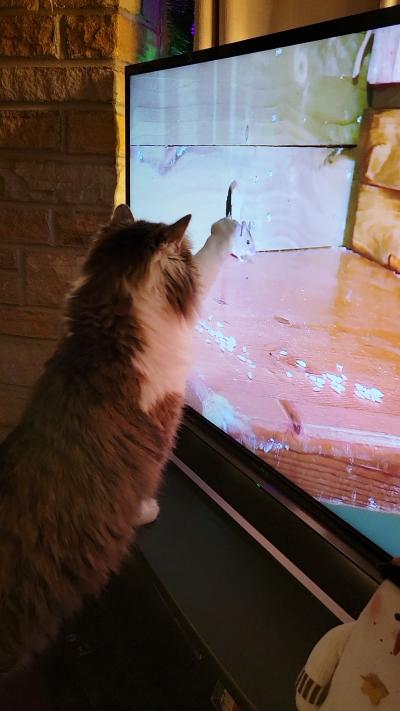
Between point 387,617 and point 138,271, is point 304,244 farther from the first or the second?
point 387,617

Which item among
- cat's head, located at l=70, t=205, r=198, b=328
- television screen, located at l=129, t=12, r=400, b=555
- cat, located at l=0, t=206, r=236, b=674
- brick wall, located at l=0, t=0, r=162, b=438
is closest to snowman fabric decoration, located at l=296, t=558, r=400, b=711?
television screen, located at l=129, t=12, r=400, b=555

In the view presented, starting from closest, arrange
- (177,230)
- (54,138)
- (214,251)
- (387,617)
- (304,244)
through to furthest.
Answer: (387,617)
(304,244)
(177,230)
(214,251)
(54,138)

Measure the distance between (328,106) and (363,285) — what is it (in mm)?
295

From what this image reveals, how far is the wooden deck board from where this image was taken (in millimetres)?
818

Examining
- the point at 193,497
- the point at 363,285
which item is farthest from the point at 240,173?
the point at 193,497

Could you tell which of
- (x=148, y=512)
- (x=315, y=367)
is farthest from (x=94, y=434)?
(x=315, y=367)

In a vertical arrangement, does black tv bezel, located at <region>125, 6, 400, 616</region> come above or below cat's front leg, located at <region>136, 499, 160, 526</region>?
above

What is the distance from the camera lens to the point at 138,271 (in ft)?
3.39

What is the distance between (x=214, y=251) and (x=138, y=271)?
0.64ft

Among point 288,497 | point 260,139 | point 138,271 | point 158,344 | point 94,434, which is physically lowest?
point 288,497

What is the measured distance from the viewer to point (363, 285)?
82cm

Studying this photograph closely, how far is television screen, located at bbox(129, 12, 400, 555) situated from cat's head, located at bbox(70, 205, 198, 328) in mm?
131

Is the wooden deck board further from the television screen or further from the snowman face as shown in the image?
the snowman face

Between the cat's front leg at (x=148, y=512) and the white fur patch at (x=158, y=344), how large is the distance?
27 cm
